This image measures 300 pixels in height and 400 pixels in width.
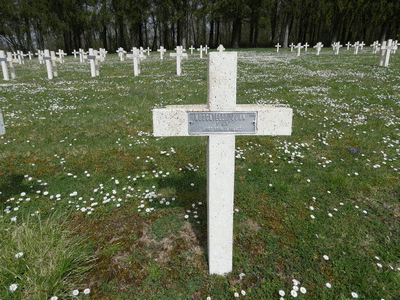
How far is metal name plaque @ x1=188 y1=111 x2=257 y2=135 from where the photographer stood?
101 inches

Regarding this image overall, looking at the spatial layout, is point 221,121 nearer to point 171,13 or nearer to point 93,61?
point 93,61

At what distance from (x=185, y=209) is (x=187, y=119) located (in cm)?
210

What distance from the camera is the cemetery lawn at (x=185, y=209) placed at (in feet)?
9.51

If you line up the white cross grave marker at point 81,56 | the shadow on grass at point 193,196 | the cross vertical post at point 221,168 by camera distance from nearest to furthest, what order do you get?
the cross vertical post at point 221,168 < the shadow on grass at point 193,196 < the white cross grave marker at point 81,56

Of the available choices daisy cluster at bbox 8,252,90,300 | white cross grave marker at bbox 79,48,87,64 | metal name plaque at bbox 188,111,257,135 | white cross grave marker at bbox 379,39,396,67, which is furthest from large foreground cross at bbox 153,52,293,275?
white cross grave marker at bbox 79,48,87,64

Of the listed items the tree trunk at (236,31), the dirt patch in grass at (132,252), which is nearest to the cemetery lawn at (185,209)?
the dirt patch in grass at (132,252)

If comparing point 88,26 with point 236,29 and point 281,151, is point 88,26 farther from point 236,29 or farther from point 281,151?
point 281,151

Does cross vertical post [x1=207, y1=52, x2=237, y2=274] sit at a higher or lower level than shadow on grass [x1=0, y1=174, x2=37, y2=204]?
higher

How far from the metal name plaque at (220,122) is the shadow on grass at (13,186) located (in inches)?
149

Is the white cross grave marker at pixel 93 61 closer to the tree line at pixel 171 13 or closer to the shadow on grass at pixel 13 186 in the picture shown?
the shadow on grass at pixel 13 186

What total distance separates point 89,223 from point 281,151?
4.48m

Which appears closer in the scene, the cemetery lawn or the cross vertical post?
the cross vertical post

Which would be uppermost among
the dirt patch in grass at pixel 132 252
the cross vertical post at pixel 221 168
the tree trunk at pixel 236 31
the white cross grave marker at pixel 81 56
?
the tree trunk at pixel 236 31

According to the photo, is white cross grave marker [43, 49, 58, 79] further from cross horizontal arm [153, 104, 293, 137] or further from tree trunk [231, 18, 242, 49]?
tree trunk [231, 18, 242, 49]
